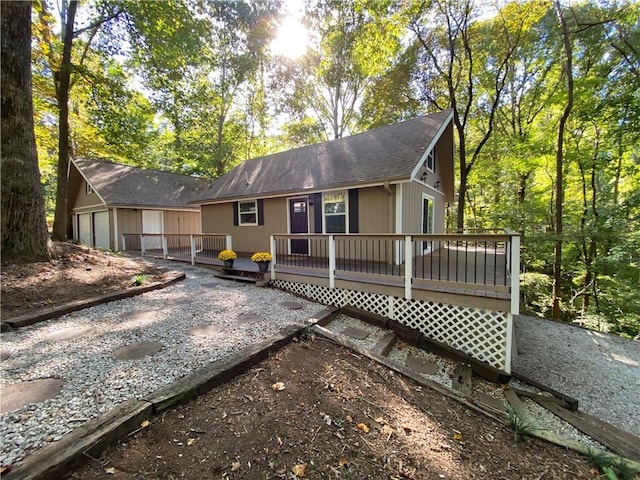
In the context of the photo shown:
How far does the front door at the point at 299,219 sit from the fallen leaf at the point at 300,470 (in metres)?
6.98

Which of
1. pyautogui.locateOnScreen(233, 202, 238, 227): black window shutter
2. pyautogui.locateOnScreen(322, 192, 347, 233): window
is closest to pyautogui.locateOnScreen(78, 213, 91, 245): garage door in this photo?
pyautogui.locateOnScreen(233, 202, 238, 227): black window shutter

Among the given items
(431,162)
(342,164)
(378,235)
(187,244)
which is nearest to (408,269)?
(378,235)

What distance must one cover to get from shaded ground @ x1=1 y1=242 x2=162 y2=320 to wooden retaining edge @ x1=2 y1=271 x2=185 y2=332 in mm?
211

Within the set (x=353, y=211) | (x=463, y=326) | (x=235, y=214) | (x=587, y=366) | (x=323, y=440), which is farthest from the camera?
(x=235, y=214)

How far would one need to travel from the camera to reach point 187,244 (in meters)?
15.4

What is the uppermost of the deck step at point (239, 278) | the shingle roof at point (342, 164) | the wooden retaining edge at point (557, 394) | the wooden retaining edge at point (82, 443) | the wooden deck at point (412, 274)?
the shingle roof at point (342, 164)

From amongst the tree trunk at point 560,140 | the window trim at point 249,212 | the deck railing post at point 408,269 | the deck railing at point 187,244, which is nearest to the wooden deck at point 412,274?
the deck railing post at point 408,269

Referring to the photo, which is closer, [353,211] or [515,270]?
[515,270]

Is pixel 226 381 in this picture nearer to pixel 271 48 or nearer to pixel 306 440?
pixel 306 440

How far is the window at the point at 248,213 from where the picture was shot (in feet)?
32.8

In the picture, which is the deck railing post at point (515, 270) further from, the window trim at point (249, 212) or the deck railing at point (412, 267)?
the window trim at point (249, 212)

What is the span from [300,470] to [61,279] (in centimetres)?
629

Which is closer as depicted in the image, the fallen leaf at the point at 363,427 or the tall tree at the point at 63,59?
the fallen leaf at the point at 363,427

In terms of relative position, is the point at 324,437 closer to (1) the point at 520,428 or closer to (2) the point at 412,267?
(1) the point at 520,428
